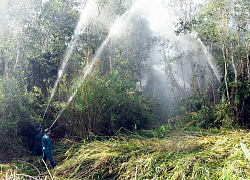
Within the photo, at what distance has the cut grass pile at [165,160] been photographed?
4.30m

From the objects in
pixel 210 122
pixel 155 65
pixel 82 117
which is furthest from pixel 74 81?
Result: pixel 155 65

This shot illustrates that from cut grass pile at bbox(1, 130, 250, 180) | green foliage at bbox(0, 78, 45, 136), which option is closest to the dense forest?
Result: green foliage at bbox(0, 78, 45, 136)

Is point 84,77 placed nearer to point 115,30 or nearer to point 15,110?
point 15,110

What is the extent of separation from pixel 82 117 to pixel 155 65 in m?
16.1

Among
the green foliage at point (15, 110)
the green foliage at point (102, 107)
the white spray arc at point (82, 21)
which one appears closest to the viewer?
the green foliage at point (15, 110)

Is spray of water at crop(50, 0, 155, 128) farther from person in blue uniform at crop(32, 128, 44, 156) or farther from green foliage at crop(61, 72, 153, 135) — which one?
person in blue uniform at crop(32, 128, 44, 156)

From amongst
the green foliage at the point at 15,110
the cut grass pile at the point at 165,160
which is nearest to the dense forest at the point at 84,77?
the green foliage at the point at 15,110

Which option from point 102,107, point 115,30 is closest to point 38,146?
point 102,107

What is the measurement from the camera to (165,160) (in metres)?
5.09

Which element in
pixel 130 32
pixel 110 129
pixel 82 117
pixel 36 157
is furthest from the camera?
pixel 130 32

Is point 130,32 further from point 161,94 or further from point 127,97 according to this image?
point 127,97

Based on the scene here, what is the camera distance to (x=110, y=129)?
29.0ft

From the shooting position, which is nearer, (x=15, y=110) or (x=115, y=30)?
(x=15, y=110)

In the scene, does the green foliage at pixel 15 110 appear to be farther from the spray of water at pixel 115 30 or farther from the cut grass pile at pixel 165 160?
the cut grass pile at pixel 165 160
